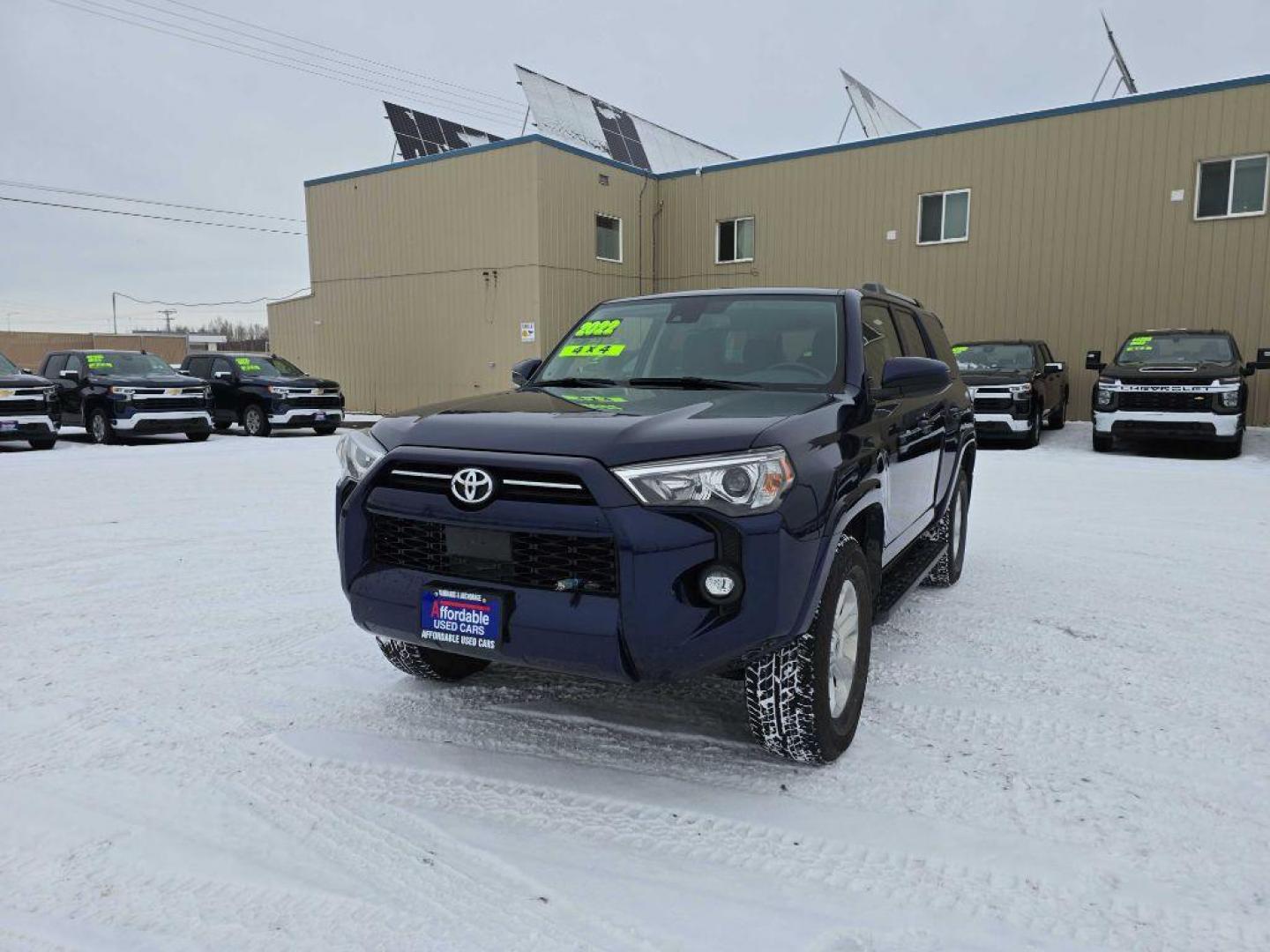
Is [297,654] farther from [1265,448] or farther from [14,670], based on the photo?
[1265,448]

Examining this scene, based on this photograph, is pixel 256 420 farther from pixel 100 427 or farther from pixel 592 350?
pixel 592 350

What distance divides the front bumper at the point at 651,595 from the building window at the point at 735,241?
18637 mm

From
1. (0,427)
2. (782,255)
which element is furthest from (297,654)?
(782,255)

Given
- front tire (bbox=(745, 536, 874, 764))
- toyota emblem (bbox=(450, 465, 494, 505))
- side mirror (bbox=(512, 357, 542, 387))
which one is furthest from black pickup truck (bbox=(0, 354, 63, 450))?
front tire (bbox=(745, 536, 874, 764))

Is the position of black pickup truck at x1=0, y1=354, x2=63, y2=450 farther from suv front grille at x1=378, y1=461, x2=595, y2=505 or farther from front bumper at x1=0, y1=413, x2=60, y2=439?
suv front grille at x1=378, y1=461, x2=595, y2=505

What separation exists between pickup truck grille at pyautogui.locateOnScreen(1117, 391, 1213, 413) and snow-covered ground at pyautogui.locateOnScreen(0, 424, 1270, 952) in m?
7.82

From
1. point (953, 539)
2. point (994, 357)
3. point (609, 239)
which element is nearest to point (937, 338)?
point (953, 539)

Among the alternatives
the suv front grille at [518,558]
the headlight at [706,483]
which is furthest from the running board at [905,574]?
the suv front grille at [518,558]

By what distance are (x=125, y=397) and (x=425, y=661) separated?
13.3 m

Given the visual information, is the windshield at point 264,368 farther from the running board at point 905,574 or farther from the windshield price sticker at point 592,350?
the running board at point 905,574

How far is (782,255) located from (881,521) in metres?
17.4

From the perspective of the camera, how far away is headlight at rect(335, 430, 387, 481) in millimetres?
3002

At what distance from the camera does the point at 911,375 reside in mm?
3430

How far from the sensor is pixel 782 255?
1980cm
